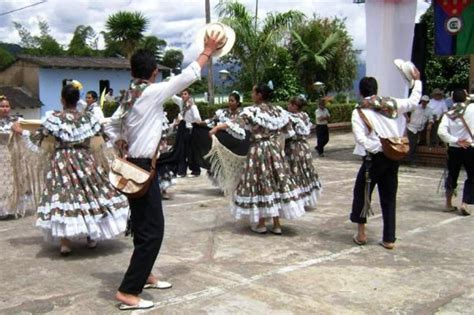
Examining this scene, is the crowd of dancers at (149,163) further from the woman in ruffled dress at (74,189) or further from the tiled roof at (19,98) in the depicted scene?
the tiled roof at (19,98)

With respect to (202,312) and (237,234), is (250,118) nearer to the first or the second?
(237,234)

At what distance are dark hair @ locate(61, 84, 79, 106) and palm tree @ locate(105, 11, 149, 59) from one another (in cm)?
3009

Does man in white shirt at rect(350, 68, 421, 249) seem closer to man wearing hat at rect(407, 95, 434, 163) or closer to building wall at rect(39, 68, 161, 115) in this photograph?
man wearing hat at rect(407, 95, 434, 163)

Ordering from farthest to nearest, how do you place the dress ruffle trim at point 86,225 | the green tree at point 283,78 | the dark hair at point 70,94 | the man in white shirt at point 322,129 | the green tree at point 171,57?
the green tree at point 171,57 < the green tree at point 283,78 < the man in white shirt at point 322,129 < the dark hair at point 70,94 < the dress ruffle trim at point 86,225

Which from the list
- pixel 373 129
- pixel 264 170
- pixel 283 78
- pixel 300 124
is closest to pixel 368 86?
pixel 373 129

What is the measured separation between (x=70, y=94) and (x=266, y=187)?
7.45ft

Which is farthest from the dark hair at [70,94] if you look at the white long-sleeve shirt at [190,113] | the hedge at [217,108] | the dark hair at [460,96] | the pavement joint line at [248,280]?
the hedge at [217,108]

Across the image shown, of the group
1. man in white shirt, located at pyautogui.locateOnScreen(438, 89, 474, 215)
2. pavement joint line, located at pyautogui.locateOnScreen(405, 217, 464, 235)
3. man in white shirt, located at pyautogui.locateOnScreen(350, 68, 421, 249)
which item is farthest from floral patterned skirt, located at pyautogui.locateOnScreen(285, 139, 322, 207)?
man in white shirt, located at pyautogui.locateOnScreen(438, 89, 474, 215)

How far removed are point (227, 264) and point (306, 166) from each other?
2650 millimetres

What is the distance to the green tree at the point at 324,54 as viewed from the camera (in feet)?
97.9

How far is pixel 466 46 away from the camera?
13383 mm

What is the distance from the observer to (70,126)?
230 inches

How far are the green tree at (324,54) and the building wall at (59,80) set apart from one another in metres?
8.60

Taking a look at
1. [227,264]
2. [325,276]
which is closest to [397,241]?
[325,276]
